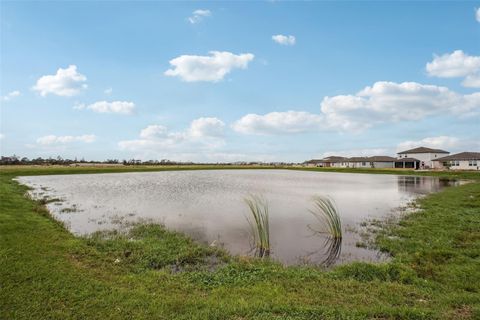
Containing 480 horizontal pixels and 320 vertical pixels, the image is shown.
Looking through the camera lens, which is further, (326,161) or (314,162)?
(314,162)

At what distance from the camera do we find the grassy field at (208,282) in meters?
5.70

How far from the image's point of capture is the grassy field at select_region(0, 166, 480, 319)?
570cm

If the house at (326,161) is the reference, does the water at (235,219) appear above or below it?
below

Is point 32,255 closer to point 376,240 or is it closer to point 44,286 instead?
point 44,286

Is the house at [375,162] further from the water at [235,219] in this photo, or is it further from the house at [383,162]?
the water at [235,219]

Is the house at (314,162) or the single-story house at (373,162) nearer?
the single-story house at (373,162)

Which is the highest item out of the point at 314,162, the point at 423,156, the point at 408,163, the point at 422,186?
the point at 423,156

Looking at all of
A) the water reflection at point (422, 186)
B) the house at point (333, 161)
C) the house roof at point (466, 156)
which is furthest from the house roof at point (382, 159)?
the water reflection at point (422, 186)

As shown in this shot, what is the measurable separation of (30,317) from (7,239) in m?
6.22

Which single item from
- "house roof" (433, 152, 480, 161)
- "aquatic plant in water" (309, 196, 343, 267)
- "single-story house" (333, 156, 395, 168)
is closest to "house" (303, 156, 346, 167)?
"single-story house" (333, 156, 395, 168)

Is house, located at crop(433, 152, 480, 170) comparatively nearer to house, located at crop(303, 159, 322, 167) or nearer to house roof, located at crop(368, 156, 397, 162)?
house roof, located at crop(368, 156, 397, 162)

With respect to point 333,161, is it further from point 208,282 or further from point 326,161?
point 208,282

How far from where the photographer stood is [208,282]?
7535 mm

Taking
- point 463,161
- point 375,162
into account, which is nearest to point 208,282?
point 463,161
